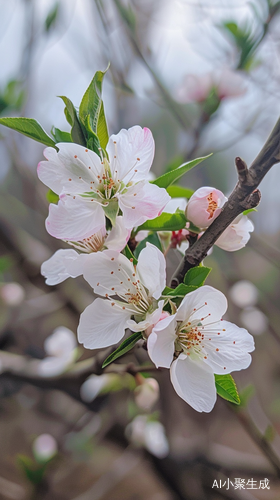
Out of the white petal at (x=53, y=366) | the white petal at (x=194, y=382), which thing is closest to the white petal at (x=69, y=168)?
the white petal at (x=194, y=382)

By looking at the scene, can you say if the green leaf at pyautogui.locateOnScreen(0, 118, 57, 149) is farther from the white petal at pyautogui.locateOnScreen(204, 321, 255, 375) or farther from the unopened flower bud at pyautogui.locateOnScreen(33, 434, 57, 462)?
the unopened flower bud at pyautogui.locateOnScreen(33, 434, 57, 462)

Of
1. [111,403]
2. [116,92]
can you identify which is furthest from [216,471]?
[116,92]

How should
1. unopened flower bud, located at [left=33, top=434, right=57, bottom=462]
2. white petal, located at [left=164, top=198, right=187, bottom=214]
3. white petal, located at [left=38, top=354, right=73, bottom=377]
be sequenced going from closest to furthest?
white petal, located at [left=164, top=198, right=187, bottom=214], white petal, located at [left=38, top=354, right=73, bottom=377], unopened flower bud, located at [left=33, top=434, right=57, bottom=462]

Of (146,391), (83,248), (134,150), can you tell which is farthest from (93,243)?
(146,391)

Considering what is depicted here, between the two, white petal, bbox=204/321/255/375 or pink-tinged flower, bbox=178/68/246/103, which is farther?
pink-tinged flower, bbox=178/68/246/103

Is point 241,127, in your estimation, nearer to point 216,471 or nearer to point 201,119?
point 201,119

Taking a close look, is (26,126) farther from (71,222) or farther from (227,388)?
(227,388)

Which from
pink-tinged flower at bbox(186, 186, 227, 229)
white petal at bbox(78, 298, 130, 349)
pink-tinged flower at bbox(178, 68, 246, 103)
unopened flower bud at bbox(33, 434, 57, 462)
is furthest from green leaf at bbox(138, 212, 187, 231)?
unopened flower bud at bbox(33, 434, 57, 462)
